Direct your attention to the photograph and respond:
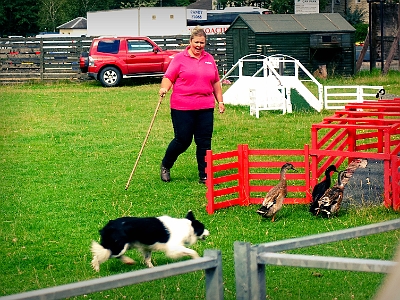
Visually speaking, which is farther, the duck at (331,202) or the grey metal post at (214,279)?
the duck at (331,202)

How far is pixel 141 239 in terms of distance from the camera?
662 cm

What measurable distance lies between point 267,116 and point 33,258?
12335 mm

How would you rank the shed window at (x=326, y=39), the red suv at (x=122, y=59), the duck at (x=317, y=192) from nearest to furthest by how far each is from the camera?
the duck at (x=317, y=192) → the red suv at (x=122, y=59) → the shed window at (x=326, y=39)

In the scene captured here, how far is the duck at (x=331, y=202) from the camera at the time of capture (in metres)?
8.65

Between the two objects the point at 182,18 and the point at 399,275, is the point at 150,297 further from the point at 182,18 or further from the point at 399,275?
the point at 182,18

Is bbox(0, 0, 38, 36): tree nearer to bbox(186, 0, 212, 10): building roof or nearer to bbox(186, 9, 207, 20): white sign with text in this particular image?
bbox(186, 9, 207, 20): white sign with text

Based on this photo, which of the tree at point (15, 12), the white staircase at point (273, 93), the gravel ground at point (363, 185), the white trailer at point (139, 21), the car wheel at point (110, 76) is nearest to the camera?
the gravel ground at point (363, 185)

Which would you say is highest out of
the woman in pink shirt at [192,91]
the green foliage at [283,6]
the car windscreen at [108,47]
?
the green foliage at [283,6]

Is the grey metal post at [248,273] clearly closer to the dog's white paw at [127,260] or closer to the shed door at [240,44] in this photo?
the dog's white paw at [127,260]

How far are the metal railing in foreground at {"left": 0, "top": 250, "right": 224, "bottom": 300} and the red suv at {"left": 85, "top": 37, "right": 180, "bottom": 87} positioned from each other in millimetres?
25862

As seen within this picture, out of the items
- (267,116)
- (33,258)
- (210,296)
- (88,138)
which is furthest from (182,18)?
(210,296)

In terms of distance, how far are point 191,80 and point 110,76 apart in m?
19.2

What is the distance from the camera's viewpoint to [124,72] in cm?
2944

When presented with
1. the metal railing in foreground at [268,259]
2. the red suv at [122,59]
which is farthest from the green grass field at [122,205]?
the red suv at [122,59]
